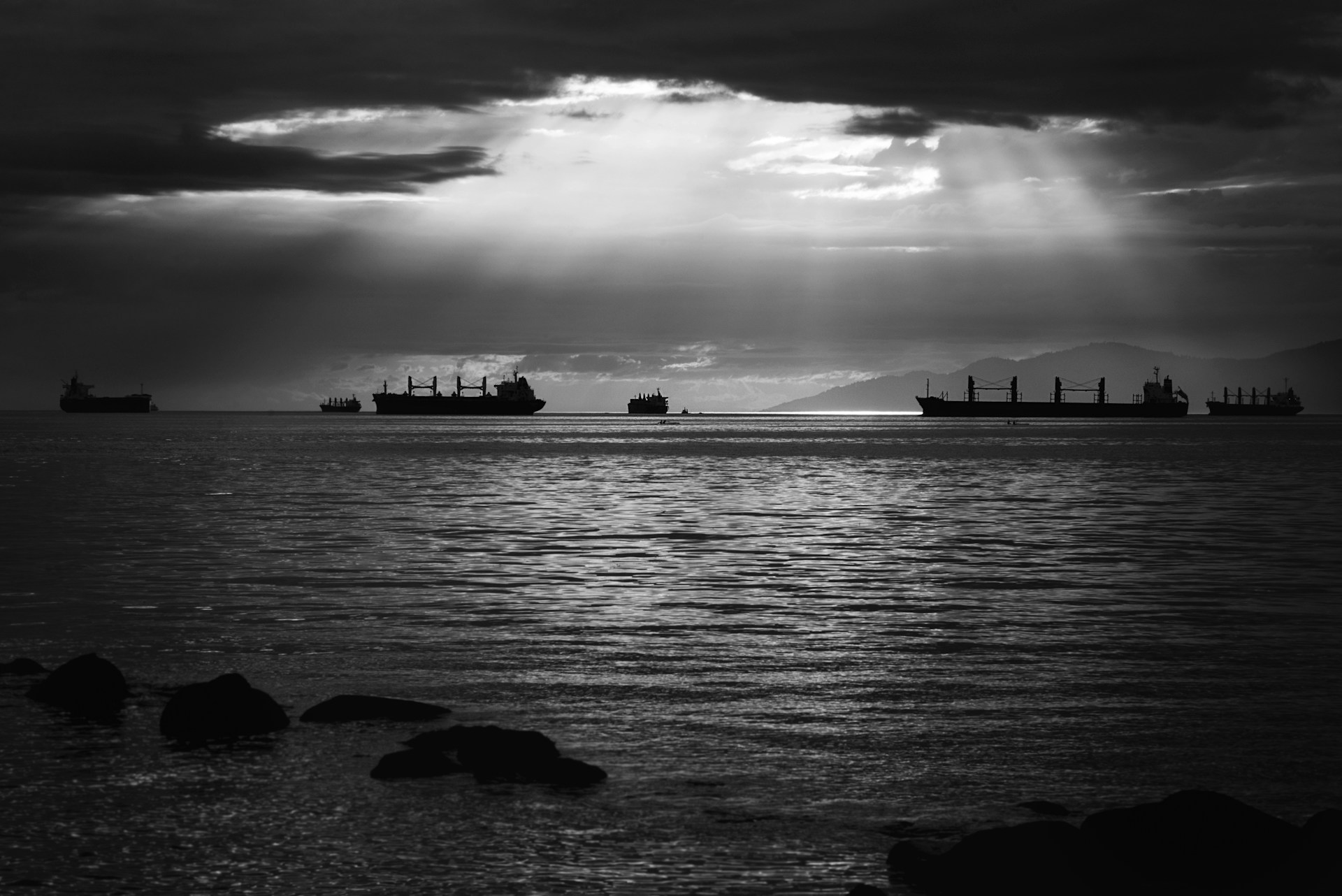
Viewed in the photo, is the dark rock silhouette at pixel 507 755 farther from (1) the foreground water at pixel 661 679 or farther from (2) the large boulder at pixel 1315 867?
(2) the large boulder at pixel 1315 867

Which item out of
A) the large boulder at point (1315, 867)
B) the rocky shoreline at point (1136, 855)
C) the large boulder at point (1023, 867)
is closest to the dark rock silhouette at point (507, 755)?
the rocky shoreline at point (1136, 855)

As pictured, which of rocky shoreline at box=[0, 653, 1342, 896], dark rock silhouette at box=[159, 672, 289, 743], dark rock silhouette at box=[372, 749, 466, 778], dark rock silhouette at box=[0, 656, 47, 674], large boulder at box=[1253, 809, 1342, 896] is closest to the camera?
large boulder at box=[1253, 809, 1342, 896]

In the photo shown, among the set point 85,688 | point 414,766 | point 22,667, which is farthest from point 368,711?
point 22,667

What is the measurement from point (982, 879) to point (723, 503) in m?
46.6

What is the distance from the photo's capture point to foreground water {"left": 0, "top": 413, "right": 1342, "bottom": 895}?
11.4 metres

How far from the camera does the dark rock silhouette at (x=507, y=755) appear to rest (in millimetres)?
13148

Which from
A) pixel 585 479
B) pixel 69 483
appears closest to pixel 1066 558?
pixel 585 479

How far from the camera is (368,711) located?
15812 mm

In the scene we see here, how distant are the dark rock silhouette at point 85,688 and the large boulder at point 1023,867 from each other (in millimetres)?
10776

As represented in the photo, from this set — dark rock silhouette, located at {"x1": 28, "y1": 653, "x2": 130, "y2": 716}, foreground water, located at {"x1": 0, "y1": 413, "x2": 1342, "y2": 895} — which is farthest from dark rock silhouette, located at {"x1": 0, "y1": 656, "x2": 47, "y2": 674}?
dark rock silhouette, located at {"x1": 28, "y1": 653, "x2": 130, "y2": 716}

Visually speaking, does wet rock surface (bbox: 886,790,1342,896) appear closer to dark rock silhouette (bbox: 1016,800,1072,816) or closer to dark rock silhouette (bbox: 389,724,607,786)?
dark rock silhouette (bbox: 1016,800,1072,816)

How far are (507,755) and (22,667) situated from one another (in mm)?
9053

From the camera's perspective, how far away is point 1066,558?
35.0 metres

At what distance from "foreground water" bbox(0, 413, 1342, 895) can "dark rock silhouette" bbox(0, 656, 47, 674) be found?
0.62 m
